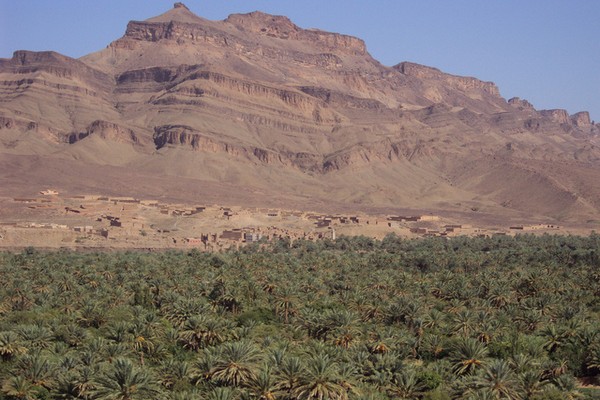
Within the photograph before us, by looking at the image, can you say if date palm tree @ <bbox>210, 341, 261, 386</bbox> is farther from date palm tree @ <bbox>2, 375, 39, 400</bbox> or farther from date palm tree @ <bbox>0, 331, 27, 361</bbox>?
date palm tree @ <bbox>0, 331, 27, 361</bbox>

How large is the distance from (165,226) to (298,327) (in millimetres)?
64779

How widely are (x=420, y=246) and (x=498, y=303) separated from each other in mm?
40066

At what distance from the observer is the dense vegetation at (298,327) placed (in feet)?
89.6

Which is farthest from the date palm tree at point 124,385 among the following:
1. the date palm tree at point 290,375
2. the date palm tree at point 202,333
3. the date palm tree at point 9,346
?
the date palm tree at point 202,333

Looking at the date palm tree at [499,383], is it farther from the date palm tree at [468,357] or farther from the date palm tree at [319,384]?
the date palm tree at [319,384]

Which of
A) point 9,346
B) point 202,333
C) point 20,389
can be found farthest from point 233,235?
point 20,389

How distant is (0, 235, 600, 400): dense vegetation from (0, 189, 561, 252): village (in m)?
17.3

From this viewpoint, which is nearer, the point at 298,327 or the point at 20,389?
the point at 20,389

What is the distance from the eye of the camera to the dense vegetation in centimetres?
2731

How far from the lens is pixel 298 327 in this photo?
137 ft

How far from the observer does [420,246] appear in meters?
90.2

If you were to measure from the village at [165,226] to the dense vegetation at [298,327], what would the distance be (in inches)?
679

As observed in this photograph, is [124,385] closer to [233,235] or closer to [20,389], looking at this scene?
[20,389]

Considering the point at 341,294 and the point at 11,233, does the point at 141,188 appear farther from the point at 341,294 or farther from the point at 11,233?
the point at 341,294
